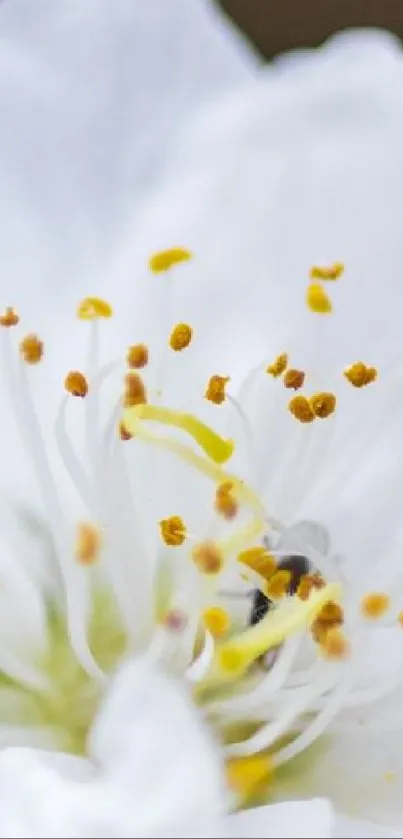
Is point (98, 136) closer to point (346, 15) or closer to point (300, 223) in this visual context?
point (300, 223)

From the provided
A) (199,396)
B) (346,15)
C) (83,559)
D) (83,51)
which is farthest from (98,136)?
(346,15)

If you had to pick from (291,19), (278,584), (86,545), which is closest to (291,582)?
(278,584)

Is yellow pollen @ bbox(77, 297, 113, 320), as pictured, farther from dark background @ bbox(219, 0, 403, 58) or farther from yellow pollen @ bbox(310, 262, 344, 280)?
dark background @ bbox(219, 0, 403, 58)

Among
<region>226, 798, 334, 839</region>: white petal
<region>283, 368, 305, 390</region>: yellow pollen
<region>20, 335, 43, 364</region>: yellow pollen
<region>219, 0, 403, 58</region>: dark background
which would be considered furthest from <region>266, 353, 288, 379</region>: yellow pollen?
<region>219, 0, 403, 58</region>: dark background

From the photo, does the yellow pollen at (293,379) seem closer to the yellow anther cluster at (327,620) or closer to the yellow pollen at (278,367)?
the yellow pollen at (278,367)

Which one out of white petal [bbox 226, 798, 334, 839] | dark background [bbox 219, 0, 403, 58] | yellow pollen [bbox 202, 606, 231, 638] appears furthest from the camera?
dark background [bbox 219, 0, 403, 58]

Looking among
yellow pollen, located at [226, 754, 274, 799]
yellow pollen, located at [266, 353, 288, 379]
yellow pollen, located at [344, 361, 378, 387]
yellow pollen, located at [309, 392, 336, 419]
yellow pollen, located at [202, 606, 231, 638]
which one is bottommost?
yellow pollen, located at [226, 754, 274, 799]

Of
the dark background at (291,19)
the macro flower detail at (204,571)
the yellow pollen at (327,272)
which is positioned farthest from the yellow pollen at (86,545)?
the dark background at (291,19)

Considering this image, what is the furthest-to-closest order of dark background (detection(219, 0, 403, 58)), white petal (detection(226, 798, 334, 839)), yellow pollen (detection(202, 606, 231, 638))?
dark background (detection(219, 0, 403, 58)) < yellow pollen (detection(202, 606, 231, 638)) < white petal (detection(226, 798, 334, 839))
